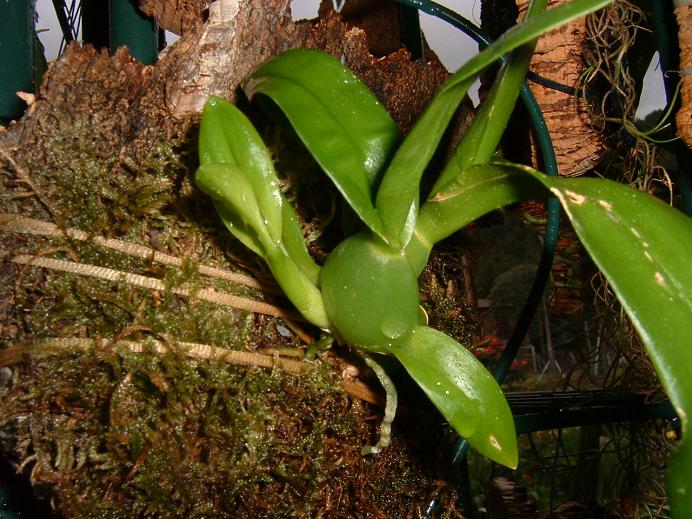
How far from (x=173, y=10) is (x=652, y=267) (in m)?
0.74

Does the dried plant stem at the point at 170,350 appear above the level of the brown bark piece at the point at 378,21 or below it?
below

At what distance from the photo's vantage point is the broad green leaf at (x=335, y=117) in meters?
0.49

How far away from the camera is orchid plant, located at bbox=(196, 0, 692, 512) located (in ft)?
1.50

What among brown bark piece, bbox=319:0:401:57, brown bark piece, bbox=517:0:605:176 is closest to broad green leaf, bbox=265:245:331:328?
brown bark piece, bbox=517:0:605:176

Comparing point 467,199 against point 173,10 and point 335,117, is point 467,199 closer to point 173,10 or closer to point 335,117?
point 335,117

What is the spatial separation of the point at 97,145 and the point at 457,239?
1.68 ft

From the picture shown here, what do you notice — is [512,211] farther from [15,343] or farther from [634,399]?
[15,343]

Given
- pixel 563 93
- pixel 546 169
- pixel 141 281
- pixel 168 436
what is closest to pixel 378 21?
pixel 563 93

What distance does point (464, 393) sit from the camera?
0.53m

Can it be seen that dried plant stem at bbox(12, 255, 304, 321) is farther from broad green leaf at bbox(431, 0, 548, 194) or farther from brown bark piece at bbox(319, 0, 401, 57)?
brown bark piece at bbox(319, 0, 401, 57)

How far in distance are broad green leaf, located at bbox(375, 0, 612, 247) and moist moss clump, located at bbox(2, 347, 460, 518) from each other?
227 mm

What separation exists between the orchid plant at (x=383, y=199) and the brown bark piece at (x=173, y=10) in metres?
0.23

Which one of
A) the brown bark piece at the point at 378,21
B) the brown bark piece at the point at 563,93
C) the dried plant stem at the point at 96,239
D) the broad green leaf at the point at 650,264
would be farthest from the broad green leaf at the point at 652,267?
the brown bark piece at the point at 378,21

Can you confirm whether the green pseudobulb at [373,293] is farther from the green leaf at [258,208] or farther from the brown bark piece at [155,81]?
the brown bark piece at [155,81]
